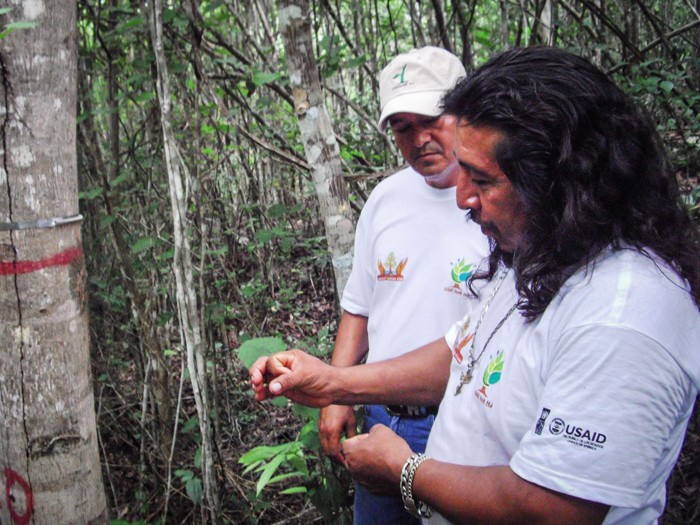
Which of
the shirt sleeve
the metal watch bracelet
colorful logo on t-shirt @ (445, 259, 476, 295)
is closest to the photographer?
the shirt sleeve

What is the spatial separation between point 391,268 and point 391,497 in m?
0.78

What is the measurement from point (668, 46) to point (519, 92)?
3.34m

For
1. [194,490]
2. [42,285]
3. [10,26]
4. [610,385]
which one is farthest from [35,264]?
[194,490]

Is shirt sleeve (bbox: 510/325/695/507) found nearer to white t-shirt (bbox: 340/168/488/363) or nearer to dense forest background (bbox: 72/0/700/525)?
white t-shirt (bbox: 340/168/488/363)

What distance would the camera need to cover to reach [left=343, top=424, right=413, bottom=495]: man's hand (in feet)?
4.37

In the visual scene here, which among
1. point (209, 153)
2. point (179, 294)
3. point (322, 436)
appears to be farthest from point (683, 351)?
point (209, 153)

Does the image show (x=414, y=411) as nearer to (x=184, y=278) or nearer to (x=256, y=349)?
(x=256, y=349)

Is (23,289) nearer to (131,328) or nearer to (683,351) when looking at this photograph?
(683,351)

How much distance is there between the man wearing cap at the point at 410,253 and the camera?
6.24 ft

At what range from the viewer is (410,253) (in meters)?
1.97

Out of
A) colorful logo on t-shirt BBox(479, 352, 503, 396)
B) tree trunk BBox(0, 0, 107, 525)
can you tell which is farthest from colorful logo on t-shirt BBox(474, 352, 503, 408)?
tree trunk BBox(0, 0, 107, 525)

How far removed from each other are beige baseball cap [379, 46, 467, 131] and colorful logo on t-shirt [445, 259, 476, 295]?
0.55m

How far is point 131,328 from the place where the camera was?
3.75 m

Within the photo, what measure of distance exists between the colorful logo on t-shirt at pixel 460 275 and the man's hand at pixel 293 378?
484 mm
